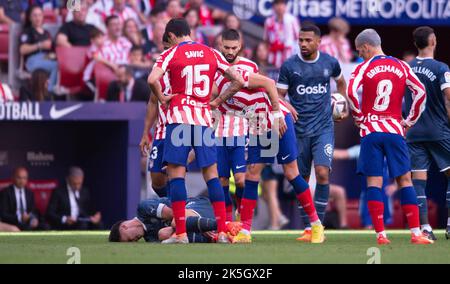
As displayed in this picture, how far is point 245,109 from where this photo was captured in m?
12.7

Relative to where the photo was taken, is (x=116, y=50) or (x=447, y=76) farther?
(x=116, y=50)

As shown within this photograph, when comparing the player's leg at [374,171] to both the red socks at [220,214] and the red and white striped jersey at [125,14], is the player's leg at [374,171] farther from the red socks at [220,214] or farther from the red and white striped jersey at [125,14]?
the red and white striped jersey at [125,14]

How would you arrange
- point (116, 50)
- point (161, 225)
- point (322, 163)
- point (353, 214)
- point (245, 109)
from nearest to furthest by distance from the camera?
1. point (161, 225)
2. point (245, 109)
3. point (322, 163)
4. point (116, 50)
5. point (353, 214)

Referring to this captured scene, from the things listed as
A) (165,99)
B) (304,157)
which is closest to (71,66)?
(304,157)

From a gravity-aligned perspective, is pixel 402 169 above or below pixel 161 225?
above

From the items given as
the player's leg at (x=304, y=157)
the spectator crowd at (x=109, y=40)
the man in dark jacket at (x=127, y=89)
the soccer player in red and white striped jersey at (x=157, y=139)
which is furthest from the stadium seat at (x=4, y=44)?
the player's leg at (x=304, y=157)

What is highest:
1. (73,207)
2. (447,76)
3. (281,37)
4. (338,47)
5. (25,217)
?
(281,37)

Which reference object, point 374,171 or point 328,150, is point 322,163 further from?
point 374,171

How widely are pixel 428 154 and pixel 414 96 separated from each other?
1541 mm

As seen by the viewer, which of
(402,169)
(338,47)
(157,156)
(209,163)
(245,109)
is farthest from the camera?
(338,47)

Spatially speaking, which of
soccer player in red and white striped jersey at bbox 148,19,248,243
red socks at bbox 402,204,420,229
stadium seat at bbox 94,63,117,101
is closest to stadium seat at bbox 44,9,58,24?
stadium seat at bbox 94,63,117,101

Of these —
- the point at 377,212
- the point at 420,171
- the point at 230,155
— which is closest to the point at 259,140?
the point at 230,155

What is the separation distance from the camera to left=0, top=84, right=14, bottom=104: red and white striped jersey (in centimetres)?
1727
